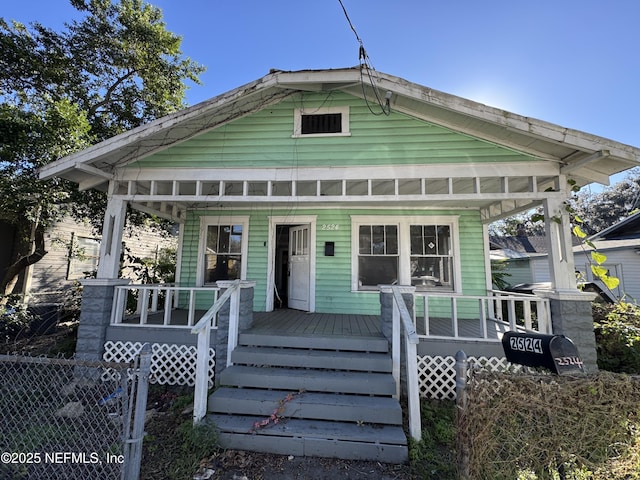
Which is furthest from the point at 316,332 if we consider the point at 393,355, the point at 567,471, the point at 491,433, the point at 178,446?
the point at 567,471

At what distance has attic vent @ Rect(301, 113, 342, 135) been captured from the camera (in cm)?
524

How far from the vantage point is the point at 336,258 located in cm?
634

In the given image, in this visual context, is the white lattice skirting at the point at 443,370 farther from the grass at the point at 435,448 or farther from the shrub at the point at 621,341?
the shrub at the point at 621,341

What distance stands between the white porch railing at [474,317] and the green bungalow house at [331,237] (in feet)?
0.15

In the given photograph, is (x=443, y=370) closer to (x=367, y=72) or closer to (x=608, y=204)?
(x=367, y=72)

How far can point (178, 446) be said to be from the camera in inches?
117

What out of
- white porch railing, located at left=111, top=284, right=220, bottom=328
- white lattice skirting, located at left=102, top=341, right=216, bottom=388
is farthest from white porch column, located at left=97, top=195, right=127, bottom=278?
white lattice skirting, located at left=102, top=341, right=216, bottom=388

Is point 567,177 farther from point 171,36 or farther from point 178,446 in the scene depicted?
point 171,36

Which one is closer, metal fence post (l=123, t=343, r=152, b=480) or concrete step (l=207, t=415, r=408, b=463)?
metal fence post (l=123, t=343, r=152, b=480)

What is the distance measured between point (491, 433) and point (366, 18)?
5.15 m

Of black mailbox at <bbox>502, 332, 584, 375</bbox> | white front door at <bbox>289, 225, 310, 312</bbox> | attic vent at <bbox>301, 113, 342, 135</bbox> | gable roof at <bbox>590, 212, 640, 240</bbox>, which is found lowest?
black mailbox at <bbox>502, 332, 584, 375</bbox>

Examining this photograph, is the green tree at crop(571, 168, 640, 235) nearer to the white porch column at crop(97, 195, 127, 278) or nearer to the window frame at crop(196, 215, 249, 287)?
the window frame at crop(196, 215, 249, 287)

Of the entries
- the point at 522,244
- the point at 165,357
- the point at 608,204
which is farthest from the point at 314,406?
the point at 608,204

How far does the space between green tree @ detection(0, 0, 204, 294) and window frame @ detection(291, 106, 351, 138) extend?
4794 mm
